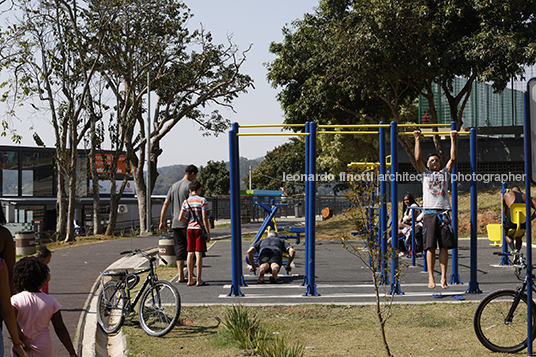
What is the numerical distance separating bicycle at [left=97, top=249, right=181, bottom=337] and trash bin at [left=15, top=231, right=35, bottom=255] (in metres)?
10.3

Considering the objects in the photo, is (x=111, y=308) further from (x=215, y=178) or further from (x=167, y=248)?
(x=215, y=178)

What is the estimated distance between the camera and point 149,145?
83.0 feet

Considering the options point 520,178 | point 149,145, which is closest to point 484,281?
point 149,145

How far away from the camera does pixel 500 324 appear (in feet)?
16.6

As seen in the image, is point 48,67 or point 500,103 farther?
point 500,103

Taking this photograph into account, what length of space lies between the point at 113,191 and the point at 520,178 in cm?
2026

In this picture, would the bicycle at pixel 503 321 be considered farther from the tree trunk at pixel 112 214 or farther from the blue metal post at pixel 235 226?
the tree trunk at pixel 112 214

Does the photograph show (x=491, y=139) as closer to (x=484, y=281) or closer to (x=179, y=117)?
(x=179, y=117)

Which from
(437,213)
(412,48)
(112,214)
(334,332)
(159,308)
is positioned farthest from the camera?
(112,214)

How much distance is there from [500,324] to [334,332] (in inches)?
67.3

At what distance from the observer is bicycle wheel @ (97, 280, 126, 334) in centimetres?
640

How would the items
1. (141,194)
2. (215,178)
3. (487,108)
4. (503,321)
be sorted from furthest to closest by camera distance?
(215,178) → (487,108) → (141,194) → (503,321)

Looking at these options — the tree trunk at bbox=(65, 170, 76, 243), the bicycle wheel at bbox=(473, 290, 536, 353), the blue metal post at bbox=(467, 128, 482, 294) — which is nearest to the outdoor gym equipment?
the blue metal post at bbox=(467, 128, 482, 294)

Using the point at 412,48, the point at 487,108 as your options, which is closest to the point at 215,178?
the point at 487,108
